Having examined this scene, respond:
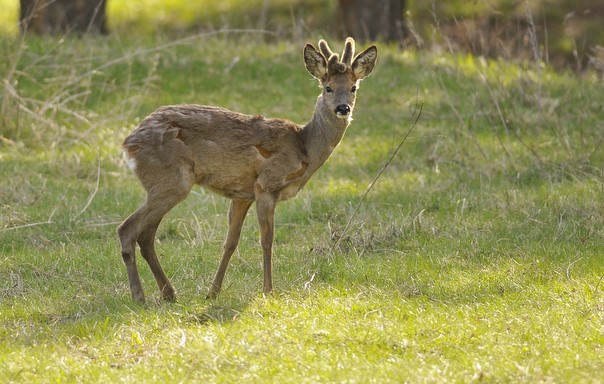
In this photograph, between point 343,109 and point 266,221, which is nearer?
point 266,221

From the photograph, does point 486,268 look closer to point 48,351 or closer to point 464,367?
point 464,367

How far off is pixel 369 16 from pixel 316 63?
10.4 metres

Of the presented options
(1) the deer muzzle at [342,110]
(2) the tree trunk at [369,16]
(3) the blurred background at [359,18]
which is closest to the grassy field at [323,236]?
(1) the deer muzzle at [342,110]

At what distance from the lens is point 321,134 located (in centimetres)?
800

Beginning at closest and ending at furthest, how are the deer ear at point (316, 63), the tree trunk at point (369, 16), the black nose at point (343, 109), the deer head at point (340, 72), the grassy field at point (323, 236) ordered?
the grassy field at point (323, 236) → the black nose at point (343, 109) → the deer head at point (340, 72) → the deer ear at point (316, 63) → the tree trunk at point (369, 16)

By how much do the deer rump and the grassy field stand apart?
2.43 ft

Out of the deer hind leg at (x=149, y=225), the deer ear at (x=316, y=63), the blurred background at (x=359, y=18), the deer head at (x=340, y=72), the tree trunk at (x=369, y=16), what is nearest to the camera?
the deer hind leg at (x=149, y=225)

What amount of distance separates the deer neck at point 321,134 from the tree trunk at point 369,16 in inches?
401

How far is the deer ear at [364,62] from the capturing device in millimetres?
8070

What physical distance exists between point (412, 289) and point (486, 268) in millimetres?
847

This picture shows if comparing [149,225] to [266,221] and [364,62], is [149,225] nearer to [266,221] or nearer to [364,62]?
[266,221]

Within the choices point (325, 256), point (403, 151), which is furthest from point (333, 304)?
point (403, 151)

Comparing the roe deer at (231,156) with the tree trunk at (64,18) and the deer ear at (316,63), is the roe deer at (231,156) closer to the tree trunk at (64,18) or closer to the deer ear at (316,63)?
the deer ear at (316,63)

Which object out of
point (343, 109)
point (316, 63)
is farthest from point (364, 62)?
point (343, 109)
